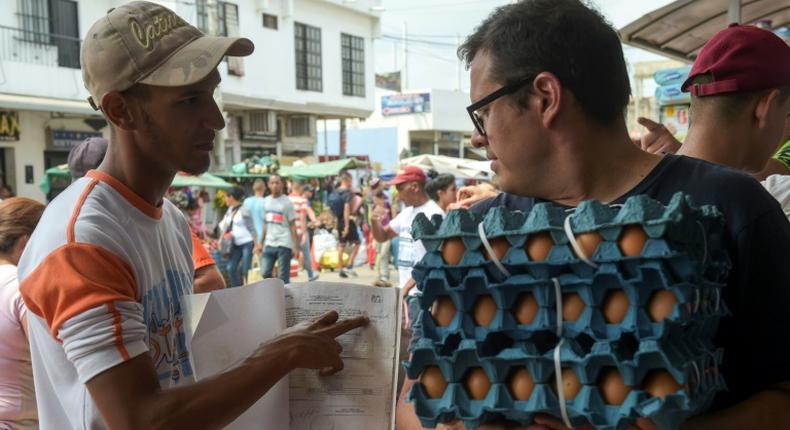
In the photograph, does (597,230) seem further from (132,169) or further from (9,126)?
(9,126)

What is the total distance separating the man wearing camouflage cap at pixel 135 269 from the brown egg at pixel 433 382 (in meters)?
0.58

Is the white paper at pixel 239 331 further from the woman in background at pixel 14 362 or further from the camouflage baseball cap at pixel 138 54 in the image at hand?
the woman in background at pixel 14 362

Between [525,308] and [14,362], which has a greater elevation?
[525,308]

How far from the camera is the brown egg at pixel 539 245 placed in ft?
4.15

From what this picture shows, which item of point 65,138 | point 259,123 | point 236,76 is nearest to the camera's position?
point 65,138

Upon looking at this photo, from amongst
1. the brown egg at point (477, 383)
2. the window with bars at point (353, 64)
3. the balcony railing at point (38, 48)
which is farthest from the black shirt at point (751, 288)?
the window with bars at point (353, 64)

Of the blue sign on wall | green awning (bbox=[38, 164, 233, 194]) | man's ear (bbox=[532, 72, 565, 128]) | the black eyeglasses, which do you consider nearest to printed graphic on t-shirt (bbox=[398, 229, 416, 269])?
the black eyeglasses

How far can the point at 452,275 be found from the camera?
1.33 meters

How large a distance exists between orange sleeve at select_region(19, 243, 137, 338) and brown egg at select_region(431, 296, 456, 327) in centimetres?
78

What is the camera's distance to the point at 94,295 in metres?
1.67

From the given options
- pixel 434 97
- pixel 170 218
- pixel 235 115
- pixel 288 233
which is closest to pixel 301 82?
pixel 235 115

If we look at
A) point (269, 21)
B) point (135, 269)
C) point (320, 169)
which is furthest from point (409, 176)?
point (269, 21)

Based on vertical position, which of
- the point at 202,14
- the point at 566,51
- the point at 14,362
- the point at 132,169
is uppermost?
the point at 202,14

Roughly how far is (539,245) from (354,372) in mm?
912
